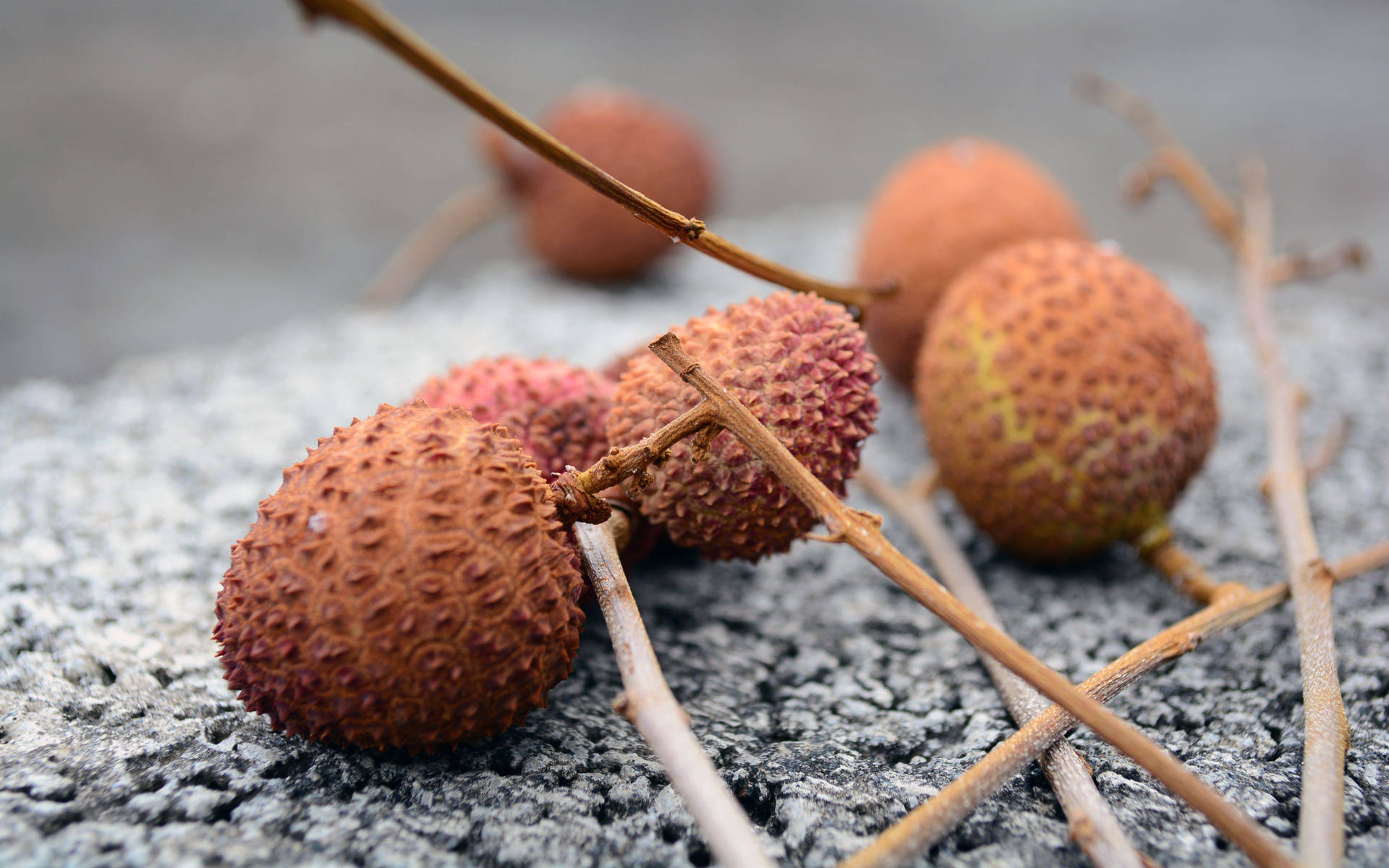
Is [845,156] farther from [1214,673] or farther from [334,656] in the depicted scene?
[334,656]

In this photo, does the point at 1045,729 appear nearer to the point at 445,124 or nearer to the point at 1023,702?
the point at 1023,702

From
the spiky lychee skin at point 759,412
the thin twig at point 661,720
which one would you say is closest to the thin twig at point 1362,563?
the spiky lychee skin at point 759,412

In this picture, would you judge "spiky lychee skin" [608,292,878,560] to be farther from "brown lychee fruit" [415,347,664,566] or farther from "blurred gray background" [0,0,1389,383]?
"blurred gray background" [0,0,1389,383]

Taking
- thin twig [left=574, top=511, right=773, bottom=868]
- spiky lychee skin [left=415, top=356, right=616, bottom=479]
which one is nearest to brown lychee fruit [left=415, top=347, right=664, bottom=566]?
spiky lychee skin [left=415, top=356, right=616, bottom=479]

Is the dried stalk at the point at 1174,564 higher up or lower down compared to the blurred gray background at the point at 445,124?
lower down

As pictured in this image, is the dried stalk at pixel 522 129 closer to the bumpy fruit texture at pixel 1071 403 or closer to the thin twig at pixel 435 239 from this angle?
the bumpy fruit texture at pixel 1071 403

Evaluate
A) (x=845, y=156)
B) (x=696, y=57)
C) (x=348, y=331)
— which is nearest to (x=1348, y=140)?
(x=845, y=156)

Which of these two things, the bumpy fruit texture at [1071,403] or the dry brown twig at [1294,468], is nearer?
the dry brown twig at [1294,468]

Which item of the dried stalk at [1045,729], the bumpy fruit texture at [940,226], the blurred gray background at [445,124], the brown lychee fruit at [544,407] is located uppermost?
the blurred gray background at [445,124]

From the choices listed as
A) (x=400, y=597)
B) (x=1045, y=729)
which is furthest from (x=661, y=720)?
(x=1045, y=729)
